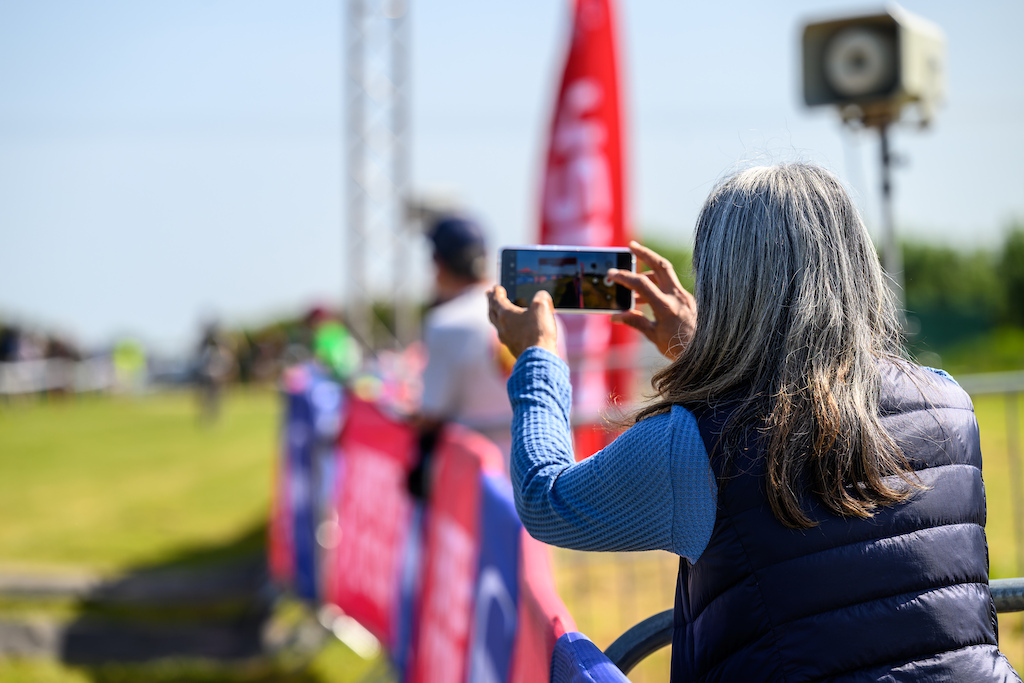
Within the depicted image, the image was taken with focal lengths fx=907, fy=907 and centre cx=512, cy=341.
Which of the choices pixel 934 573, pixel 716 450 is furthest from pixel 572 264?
pixel 934 573

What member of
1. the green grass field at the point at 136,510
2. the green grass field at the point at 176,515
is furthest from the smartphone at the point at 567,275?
the green grass field at the point at 136,510

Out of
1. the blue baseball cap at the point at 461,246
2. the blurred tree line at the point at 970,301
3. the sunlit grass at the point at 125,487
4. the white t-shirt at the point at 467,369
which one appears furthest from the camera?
the blurred tree line at the point at 970,301

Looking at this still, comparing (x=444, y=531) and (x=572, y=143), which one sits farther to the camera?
(x=572, y=143)

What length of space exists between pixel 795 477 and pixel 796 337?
209 mm

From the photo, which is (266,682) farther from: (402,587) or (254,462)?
(254,462)

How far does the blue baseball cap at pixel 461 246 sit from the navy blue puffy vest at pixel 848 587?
2.40m

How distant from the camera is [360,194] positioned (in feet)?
46.0

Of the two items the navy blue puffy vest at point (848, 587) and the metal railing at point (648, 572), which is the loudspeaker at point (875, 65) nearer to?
the metal railing at point (648, 572)

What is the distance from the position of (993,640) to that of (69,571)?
6.90 metres

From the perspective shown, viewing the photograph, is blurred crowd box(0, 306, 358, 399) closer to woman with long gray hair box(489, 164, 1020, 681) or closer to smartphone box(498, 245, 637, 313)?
smartphone box(498, 245, 637, 313)

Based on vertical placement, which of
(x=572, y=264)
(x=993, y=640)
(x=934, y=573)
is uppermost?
(x=572, y=264)

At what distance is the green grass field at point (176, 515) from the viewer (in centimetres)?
491

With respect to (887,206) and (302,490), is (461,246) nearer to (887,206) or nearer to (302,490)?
(302,490)

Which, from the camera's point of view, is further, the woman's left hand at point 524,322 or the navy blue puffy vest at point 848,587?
the woman's left hand at point 524,322
